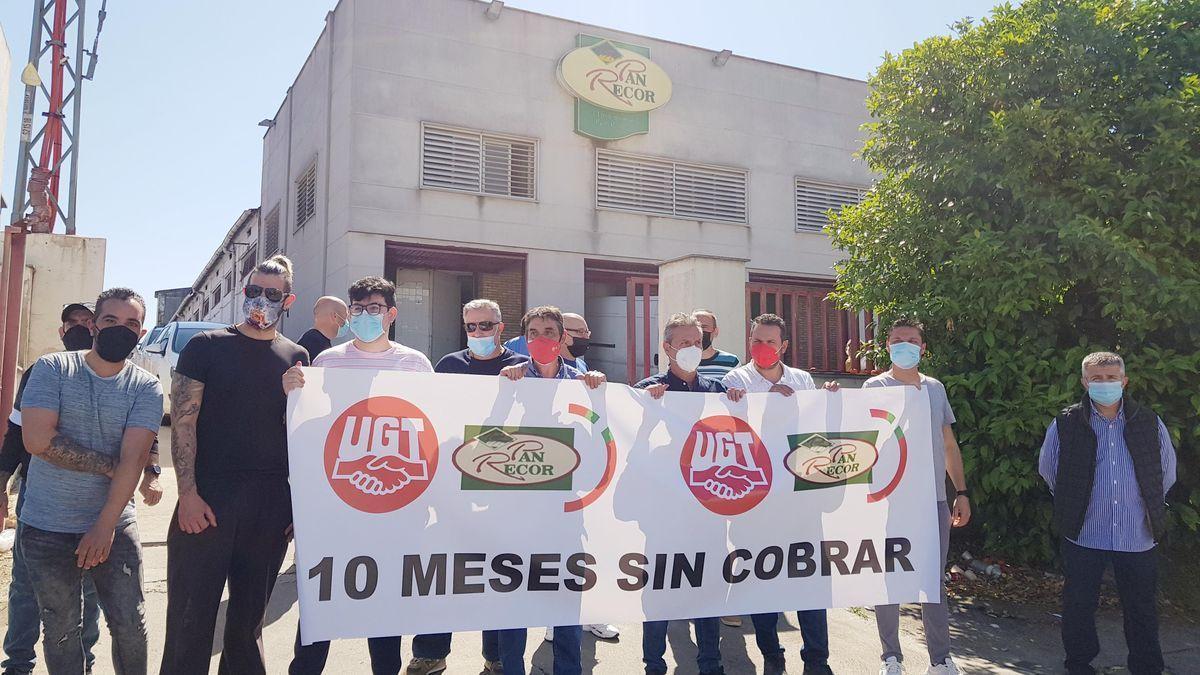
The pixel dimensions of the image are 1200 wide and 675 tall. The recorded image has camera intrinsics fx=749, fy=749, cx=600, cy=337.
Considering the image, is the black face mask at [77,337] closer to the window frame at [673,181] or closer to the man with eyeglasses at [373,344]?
the man with eyeglasses at [373,344]

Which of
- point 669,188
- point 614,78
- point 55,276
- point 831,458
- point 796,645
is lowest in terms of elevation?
point 796,645

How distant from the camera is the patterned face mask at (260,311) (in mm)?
3332

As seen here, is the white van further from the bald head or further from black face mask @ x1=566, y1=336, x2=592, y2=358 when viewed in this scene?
black face mask @ x1=566, y1=336, x2=592, y2=358

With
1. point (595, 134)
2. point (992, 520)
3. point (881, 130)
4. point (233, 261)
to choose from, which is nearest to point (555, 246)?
point (595, 134)

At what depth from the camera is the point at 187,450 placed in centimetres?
317

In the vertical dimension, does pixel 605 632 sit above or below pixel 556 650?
below

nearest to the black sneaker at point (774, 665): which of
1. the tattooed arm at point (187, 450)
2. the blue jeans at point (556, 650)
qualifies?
the blue jeans at point (556, 650)

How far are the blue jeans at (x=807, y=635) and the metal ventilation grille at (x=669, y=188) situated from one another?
12907 mm

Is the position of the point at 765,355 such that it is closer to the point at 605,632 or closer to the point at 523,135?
the point at 605,632

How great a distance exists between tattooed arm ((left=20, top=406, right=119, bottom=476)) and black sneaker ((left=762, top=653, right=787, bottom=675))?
3.41 m

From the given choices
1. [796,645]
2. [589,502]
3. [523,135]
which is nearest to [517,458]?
[589,502]

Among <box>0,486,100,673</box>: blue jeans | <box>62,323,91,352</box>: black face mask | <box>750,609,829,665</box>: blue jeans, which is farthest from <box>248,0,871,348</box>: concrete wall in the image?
<box>0,486,100,673</box>: blue jeans

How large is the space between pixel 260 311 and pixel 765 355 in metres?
2.78

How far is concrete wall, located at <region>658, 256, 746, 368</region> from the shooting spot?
28.6ft
